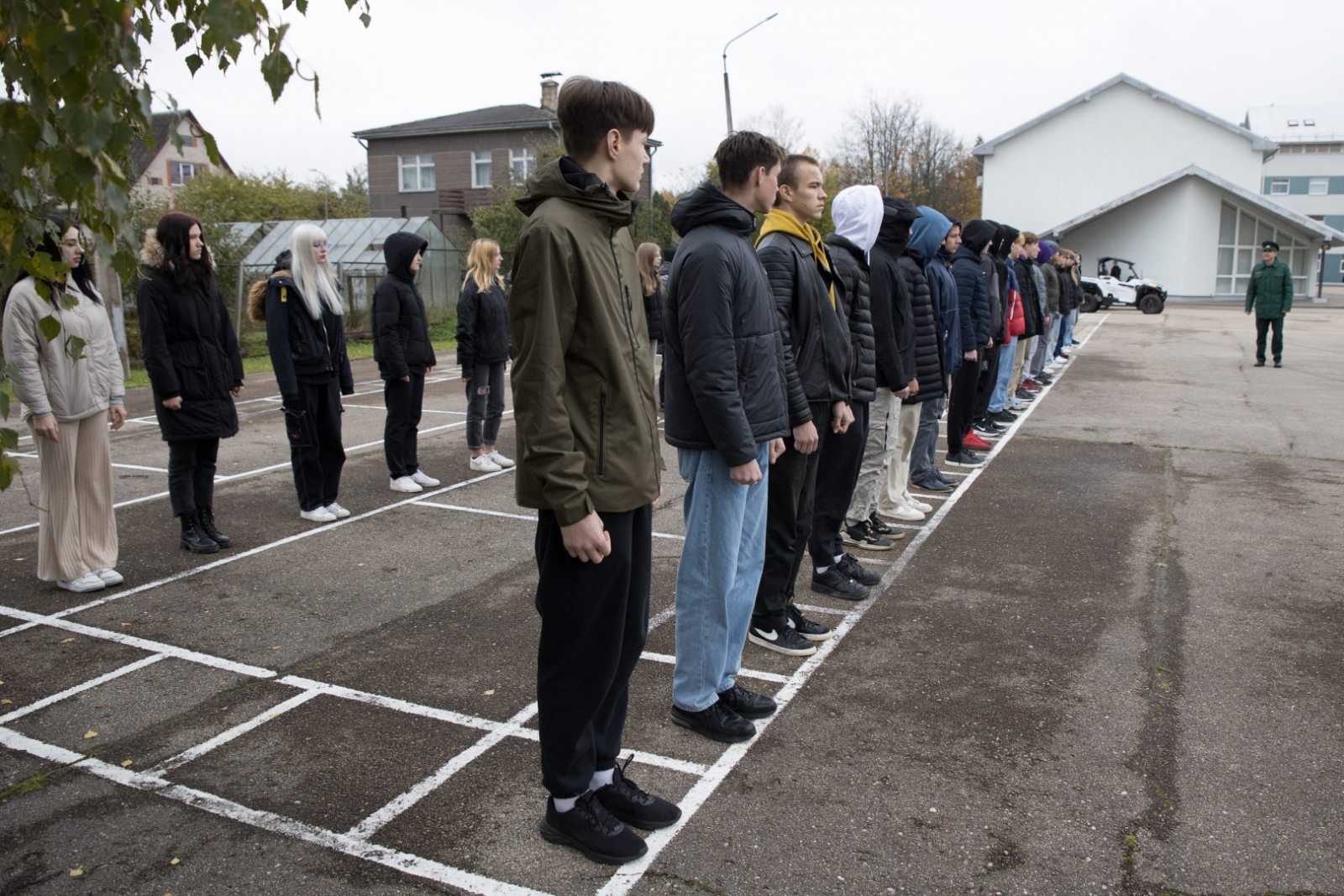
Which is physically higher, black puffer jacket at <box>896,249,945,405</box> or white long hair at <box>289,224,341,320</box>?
white long hair at <box>289,224,341,320</box>

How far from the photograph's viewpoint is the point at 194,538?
6.44 m

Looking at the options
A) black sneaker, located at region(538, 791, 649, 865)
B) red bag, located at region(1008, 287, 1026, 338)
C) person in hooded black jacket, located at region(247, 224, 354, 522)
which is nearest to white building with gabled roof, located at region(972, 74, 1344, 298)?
red bag, located at region(1008, 287, 1026, 338)

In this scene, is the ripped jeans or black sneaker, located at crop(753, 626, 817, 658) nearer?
black sneaker, located at crop(753, 626, 817, 658)

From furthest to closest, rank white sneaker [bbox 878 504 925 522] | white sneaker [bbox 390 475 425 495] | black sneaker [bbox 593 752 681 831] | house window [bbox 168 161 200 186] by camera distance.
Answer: house window [bbox 168 161 200 186] → white sneaker [bbox 390 475 425 495] → white sneaker [bbox 878 504 925 522] → black sneaker [bbox 593 752 681 831]

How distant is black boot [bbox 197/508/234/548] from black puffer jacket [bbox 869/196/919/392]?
431 cm

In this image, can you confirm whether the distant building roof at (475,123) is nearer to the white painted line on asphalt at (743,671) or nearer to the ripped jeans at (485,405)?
the ripped jeans at (485,405)

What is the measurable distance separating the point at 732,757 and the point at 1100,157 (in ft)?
169

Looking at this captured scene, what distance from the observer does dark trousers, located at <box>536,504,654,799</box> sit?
2826 mm

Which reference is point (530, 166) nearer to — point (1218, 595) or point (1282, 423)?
point (1282, 423)

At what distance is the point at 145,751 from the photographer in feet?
12.4

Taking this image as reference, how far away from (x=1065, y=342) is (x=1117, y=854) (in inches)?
690

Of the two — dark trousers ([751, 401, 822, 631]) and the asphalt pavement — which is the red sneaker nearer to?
the asphalt pavement

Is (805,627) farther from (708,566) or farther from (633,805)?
(633,805)

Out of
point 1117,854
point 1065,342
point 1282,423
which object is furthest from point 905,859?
point 1065,342
